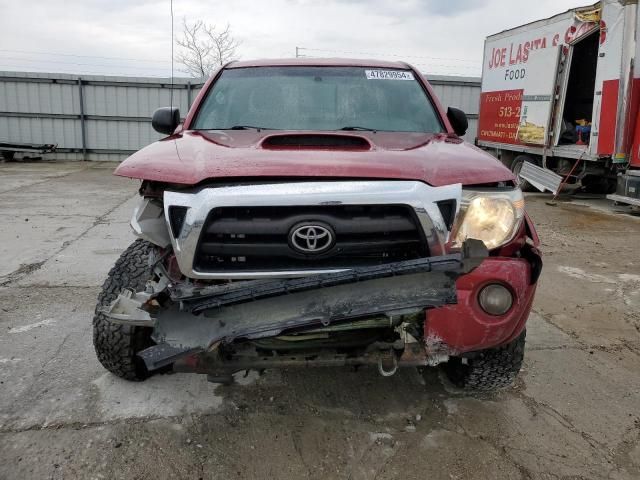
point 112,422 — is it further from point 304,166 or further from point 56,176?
point 56,176

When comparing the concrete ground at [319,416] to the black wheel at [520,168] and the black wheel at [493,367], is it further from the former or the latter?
the black wheel at [520,168]

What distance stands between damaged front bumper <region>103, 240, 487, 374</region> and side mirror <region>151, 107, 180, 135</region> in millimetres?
1883

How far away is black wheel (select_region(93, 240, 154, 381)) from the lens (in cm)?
263

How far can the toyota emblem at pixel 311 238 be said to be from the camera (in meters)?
2.06

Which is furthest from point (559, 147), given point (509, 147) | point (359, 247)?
point (359, 247)

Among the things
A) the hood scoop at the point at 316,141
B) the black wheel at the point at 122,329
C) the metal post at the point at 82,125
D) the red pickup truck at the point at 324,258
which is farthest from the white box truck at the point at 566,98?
the metal post at the point at 82,125

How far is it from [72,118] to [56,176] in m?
4.87

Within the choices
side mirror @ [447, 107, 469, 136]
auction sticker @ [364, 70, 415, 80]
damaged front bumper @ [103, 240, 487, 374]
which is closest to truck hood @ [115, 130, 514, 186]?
damaged front bumper @ [103, 240, 487, 374]

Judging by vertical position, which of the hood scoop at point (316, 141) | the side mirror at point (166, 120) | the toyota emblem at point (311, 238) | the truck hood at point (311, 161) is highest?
the side mirror at point (166, 120)

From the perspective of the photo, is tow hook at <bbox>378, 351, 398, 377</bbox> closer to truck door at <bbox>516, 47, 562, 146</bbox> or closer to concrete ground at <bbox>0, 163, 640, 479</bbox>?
concrete ground at <bbox>0, 163, 640, 479</bbox>

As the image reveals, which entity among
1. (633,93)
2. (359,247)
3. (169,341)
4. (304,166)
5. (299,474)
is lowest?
(299,474)

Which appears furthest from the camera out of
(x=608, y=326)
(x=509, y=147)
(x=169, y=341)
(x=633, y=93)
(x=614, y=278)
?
(x=509, y=147)

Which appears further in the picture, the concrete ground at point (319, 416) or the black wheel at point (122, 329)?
the black wheel at point (122, 329)

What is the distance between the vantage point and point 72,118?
17406 millimetres
